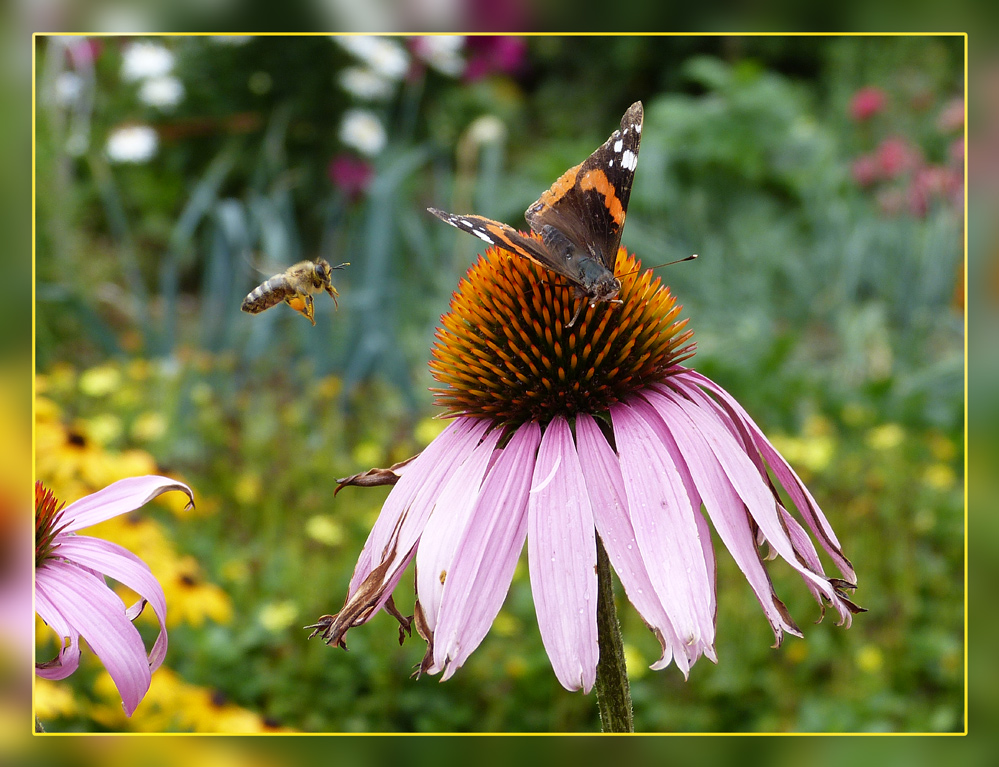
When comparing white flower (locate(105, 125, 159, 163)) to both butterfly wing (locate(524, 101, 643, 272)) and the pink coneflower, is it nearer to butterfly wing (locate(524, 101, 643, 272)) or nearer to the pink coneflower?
butterfly wing (locate(524, 101, 643, 272))

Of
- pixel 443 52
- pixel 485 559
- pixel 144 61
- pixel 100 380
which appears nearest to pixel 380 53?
pixel 443 52

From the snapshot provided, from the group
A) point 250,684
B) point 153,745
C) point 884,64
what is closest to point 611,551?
point 153,745

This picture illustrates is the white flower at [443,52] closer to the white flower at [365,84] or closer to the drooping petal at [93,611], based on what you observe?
the white flower at [365,84]

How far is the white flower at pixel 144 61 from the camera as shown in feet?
4.15

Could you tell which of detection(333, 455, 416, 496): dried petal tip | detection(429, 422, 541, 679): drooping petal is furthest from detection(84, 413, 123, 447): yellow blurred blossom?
detection(429, 422, 541, 679): drooping petal

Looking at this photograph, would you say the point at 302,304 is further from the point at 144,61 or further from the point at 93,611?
the point at 144,61

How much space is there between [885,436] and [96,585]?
139 cm

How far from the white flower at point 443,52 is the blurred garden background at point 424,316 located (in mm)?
12

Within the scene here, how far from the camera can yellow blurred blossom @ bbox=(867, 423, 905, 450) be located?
154cm

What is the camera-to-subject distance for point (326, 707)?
4.19 feet

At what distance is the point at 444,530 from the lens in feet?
1.98

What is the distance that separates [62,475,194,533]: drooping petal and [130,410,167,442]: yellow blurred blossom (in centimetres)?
73

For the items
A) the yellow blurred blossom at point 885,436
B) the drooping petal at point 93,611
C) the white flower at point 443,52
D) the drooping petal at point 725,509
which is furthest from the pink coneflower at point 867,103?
the drooping petal at point 93,611

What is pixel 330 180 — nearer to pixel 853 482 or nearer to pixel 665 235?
pixel 665 235
